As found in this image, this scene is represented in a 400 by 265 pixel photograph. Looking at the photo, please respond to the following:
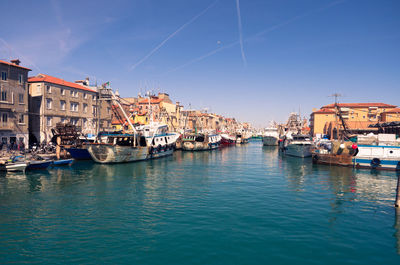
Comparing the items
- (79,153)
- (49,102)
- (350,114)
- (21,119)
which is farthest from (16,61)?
(350,114)

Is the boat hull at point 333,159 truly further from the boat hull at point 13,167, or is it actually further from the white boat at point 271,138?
the white boat at point 271,138

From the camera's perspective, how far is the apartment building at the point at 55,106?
55125 mm

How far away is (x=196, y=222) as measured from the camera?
17.5 metres

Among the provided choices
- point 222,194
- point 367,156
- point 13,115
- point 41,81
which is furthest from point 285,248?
point 41,81

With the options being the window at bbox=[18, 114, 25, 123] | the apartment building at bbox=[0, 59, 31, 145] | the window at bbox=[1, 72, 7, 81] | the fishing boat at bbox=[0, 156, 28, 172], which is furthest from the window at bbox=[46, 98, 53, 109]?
the fishing boat at bbox=[0, 156, 28, 172]

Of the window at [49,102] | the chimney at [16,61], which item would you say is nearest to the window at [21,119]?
the window at [49,102]

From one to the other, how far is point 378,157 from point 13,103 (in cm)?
6794

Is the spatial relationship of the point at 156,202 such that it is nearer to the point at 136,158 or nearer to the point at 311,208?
the point at 311,208

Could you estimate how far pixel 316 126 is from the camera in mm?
113062

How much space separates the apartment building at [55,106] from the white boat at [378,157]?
49.0 m

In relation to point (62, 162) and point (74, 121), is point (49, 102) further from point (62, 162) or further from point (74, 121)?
point (62, 162)

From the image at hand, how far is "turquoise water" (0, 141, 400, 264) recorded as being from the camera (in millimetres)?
13000

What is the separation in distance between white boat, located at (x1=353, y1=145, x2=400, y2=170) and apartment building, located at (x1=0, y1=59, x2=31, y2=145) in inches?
2511

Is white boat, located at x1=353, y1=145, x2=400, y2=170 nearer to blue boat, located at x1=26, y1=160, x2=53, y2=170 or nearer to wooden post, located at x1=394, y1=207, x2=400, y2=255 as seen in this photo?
wooden post, located at x1=394, y1=207, x2=400, y2=255
